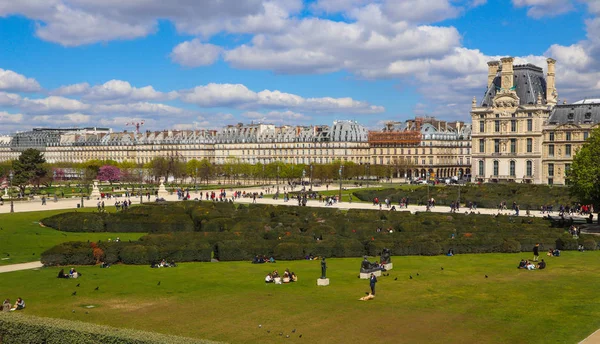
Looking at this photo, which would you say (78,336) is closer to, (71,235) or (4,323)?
(4,323)

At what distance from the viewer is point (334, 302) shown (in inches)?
1217

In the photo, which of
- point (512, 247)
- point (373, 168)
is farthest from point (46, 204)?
point (373, 168)

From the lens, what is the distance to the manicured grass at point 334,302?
26.0 metres

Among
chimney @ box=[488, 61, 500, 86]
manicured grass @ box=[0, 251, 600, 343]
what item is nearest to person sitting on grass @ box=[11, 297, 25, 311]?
manicured grass @ box=[0, 251, 600, 343]

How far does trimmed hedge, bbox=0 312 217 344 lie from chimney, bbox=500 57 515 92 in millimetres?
114444

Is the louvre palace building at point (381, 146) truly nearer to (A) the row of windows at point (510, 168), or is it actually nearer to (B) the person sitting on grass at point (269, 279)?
(A) the row of windows at point (510, 168)

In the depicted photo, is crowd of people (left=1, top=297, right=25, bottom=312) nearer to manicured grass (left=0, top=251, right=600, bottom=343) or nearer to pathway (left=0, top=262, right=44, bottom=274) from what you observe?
manicured grass (left=0, top=251, right=600, bottom=343)

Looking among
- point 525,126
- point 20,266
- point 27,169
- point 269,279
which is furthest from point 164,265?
point 525,126

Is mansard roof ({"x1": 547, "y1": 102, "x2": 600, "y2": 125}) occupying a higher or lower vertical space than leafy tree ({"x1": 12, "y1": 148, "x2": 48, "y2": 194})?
higher

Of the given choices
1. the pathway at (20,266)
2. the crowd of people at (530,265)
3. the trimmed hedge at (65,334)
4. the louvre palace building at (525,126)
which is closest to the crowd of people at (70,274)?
the pathway at (20,266)

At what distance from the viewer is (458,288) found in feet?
112

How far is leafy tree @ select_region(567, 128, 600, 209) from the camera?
58656 millimetres

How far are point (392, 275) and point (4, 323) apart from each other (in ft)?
73.7

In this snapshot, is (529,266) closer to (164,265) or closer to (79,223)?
(164,265)
